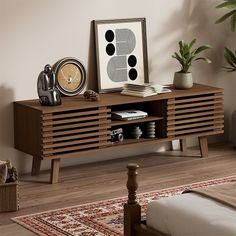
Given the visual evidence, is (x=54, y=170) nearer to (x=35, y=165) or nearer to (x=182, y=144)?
(x=35, y=165)

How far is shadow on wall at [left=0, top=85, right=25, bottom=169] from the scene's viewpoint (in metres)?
5.64

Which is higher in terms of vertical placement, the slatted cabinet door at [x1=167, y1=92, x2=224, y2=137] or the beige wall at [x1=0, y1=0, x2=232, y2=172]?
the beige wall at [x1=0, y1=0, x2=232, y2=172]

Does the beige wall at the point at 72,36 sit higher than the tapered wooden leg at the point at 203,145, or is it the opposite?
the beige wall at the point at 72,36

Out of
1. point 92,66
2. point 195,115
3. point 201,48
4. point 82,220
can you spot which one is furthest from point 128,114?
point 82,220

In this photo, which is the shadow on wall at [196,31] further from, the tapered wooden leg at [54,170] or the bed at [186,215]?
the bed at [186,215]

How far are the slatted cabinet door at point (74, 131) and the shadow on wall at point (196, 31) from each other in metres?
0.92

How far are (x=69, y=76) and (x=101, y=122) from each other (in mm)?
462

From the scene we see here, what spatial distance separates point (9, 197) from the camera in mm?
4895

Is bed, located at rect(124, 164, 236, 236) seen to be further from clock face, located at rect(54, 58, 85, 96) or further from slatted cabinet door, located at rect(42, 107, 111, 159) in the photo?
clock face, located at rect(54, 58, 85, 96)

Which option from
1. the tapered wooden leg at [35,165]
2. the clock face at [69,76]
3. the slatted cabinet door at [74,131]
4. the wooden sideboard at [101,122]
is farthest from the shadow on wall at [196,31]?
the tapered wooden leg at [35,165]

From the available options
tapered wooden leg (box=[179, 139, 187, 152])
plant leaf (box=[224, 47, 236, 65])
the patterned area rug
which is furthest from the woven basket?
plant leaf (box=[224, 47, 236, 65])

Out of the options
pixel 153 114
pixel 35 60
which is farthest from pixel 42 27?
pixel 153 114

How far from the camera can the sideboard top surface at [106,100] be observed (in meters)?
5.45

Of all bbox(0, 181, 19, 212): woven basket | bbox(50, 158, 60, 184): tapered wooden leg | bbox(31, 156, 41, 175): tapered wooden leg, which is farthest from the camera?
bbox(31, 156, 41, 175): tapered wooden leg
